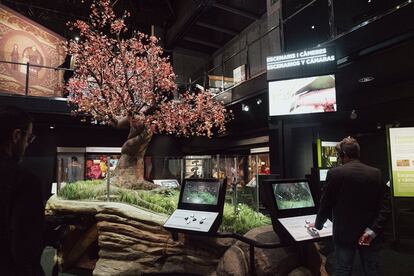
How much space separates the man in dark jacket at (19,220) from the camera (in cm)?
125

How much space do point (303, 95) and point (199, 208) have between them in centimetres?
385

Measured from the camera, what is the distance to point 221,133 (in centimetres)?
1145

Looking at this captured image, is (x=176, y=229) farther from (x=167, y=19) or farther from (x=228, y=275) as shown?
(x=167, y=19)

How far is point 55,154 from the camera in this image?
35.6ft

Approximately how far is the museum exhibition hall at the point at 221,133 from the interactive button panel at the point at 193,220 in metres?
0.02

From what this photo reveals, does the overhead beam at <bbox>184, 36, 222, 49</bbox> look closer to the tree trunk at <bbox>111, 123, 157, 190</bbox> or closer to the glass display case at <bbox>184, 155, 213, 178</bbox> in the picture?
the tree trunk at <bbox>111, 123, 157, 190</bbox>

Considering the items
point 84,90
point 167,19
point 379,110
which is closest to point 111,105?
point 84,90

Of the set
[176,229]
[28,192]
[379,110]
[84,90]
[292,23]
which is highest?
[292,23]

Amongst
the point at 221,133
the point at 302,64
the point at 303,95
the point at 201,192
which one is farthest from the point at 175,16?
the point at 201,192

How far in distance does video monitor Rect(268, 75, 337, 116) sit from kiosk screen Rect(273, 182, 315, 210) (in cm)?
308

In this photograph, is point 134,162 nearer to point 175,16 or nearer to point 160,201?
point 160,201

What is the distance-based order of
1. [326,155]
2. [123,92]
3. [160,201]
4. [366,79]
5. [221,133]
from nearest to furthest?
1. [160,201]
2. [366,79]
3. [123,92]
4. [326,155]
5. [221,133]

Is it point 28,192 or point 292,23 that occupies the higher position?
point 292,23

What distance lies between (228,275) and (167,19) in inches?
456
